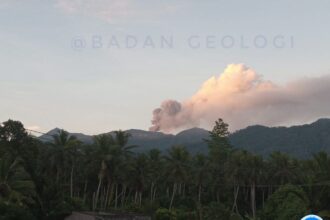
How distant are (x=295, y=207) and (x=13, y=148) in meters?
38.3

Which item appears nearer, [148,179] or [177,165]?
[177,165]

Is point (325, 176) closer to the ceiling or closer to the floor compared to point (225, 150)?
closer to the floor

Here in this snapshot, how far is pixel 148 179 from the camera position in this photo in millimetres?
89312

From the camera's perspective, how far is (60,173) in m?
84.6

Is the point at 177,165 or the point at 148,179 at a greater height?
the point at 177,165

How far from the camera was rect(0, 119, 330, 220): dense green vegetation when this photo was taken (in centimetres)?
5747

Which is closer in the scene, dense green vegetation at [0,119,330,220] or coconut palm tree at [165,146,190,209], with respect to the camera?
dense green vegetation at [0,119,330,220]

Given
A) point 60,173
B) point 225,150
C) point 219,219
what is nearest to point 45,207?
point 219,219

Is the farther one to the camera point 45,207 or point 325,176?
point 325,176

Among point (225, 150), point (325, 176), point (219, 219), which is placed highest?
point (225, 150)

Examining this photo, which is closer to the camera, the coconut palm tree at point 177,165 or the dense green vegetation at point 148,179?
the dense green vegetation at point 148,179

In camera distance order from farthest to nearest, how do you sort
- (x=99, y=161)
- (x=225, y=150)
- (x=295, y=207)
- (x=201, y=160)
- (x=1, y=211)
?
(x=225, y=150)
(x=201, y=160)
(x=99, y=161)
(x=295, y=207)
(x=1, y=211)

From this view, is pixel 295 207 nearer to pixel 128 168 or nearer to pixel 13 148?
pixel 128 168

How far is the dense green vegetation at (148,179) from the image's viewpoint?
189 feet
